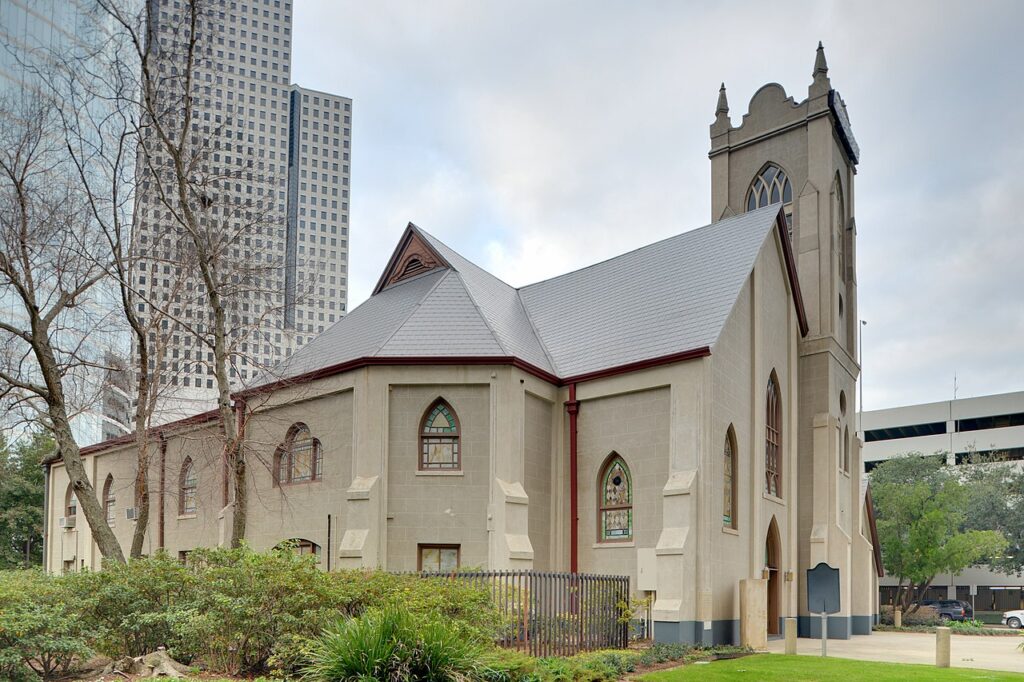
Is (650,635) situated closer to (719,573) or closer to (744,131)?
(719,573)

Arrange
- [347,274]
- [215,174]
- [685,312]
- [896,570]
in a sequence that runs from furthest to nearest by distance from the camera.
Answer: [347,274]
[896,570]
[685,312]
[215,174]

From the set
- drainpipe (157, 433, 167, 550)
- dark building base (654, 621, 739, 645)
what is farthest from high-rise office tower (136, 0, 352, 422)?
dark building base (654, 621, 739, 645)

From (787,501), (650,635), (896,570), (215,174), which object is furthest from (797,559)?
(215,174)

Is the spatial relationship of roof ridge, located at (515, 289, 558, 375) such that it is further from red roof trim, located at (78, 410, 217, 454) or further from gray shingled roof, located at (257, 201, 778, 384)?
red roof trim, located at (78, 410, 217, 454)

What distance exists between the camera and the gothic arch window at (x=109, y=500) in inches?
1426

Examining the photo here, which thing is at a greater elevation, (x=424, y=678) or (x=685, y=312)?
(x=685, y=312)

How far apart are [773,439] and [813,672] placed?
37.8 ft

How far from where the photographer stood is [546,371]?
24562mm

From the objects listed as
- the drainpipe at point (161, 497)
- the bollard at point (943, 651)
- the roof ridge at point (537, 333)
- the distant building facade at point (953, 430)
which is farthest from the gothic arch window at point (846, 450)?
the distant building facade at point (953, 430)

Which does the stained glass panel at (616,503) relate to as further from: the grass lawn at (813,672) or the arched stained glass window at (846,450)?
the arched stained glass window at (846,450)

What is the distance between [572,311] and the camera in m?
28.3

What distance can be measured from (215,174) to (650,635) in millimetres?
15224

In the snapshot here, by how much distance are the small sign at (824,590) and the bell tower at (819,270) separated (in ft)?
25.8

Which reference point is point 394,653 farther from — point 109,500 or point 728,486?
point 109,500
